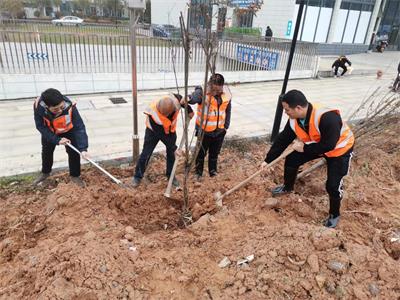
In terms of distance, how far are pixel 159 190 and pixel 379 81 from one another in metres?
12.7

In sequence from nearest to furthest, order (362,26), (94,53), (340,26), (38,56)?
(38,56)
(94,53)
(340,26)
(362,26)

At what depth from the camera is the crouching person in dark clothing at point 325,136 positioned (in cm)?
323

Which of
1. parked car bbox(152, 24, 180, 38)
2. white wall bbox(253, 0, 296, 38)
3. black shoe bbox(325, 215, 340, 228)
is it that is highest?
white wall bbox(253, 0, 296, 38)

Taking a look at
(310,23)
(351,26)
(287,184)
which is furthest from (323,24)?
(287,184)

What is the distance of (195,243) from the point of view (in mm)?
3158

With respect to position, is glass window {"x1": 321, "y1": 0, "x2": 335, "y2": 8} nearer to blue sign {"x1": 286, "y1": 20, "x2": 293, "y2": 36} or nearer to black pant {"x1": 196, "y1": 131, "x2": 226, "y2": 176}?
blue sign {"x1": 286, "y1": 20, "x2": 293, "y2": 36}

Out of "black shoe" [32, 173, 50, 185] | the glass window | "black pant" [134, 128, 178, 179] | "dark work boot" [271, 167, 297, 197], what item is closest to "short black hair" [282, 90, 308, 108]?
"dark work boot" [271, 167, 297, 197]

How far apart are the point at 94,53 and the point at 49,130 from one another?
5274 millimetres

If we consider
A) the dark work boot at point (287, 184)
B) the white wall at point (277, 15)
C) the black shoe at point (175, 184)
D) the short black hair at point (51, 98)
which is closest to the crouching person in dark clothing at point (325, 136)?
the dark work boot at point (287, 184)

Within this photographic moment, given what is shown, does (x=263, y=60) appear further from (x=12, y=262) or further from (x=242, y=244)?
(x=12, y=262)

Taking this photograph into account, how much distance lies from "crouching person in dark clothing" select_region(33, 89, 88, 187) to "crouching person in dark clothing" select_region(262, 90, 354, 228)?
8.09 feet

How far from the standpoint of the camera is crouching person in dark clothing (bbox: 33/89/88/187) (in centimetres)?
363

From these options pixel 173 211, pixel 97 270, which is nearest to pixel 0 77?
pixel 173 211

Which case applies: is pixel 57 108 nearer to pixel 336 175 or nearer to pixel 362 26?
pixel 336 175
